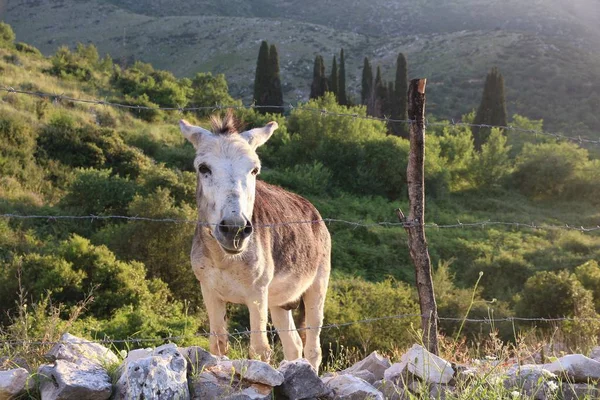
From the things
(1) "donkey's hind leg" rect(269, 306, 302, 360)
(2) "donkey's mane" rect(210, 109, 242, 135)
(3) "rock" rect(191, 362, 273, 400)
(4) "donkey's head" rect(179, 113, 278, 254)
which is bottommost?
(1) "donkey's hind leg" rect(269, 306, 302, 360)

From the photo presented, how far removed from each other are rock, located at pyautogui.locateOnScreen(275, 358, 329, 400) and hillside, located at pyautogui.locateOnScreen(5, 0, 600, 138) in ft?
194

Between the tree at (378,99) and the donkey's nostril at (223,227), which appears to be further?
the tree at (378,99)

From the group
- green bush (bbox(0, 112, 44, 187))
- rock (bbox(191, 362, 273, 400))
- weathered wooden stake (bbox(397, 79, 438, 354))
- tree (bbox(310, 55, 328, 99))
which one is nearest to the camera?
rock (bbox(191, 362, 273, 400))

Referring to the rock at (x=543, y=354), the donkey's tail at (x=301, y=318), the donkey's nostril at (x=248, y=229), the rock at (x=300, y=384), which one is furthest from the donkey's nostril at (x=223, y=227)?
the rock at (x=543, y=354)

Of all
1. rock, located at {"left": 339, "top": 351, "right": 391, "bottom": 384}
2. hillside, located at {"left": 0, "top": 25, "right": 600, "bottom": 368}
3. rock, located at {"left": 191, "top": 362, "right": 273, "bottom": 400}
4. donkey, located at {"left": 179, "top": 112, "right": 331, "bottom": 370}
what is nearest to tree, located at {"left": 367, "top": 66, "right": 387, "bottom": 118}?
hillside, located at {"left": 0, "top": 25, "right": 600, "bottom": 368}

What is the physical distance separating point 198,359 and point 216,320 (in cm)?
101

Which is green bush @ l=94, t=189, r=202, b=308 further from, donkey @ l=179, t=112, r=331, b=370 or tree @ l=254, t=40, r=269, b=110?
tree @ l=254, t=40, r=269, b=110

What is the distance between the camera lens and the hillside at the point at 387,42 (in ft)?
230

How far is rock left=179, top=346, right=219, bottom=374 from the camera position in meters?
4.11

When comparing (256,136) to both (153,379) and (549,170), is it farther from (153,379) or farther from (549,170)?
(549,170)

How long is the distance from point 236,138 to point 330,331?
871cm

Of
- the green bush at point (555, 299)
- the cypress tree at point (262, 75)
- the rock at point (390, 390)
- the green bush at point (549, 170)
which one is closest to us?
the rock at point (390, 390)

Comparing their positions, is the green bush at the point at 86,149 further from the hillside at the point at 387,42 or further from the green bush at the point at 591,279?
the hillside at the point at 387,42

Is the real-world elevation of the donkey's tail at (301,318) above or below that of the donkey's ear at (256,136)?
below
